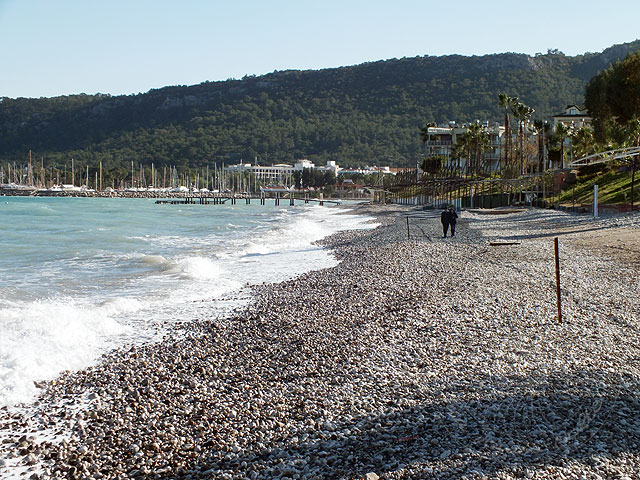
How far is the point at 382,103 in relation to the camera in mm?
180250

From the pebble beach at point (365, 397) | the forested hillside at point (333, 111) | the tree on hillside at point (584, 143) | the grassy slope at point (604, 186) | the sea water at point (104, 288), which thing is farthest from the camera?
the forested hillside at point (333, 111)

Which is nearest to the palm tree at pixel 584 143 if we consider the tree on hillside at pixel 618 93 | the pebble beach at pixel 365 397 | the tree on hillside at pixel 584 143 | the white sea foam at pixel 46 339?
the tree on hillside at pixel 584 143

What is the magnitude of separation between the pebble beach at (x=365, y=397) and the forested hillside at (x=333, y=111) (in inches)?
5695

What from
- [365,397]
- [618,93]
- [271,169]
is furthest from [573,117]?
[271,169]

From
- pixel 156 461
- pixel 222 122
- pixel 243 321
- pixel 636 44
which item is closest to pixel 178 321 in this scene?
pixel 243 321

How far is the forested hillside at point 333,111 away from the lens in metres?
158

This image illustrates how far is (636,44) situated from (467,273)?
153m

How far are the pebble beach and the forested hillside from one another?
14465cm

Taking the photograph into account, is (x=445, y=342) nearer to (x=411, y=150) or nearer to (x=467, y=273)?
(x=467, y=273)

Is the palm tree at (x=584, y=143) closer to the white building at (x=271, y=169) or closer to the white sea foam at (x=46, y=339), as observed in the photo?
the white sea foam at (x=46, y=339)

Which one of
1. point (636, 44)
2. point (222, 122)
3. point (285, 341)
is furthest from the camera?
point (222, 122)

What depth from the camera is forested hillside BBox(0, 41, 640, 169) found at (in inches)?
6220

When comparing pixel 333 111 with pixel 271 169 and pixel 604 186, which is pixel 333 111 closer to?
pixel 271 169

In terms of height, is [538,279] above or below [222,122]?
below
